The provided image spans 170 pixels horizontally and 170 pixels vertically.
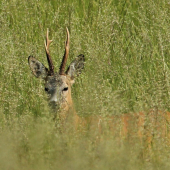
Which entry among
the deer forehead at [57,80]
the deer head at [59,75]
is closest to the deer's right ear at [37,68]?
the deer head at [59,75]

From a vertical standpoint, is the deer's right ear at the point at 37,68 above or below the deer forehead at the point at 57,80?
above

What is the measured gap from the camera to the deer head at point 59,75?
15.9ft

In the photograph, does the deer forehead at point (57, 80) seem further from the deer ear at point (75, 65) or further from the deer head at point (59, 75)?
the deer ear at point (75, 65)

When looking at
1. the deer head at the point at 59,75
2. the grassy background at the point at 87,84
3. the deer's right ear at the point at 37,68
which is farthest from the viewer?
the deer's right ear at the point at 37,68

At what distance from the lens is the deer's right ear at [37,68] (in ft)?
17.2

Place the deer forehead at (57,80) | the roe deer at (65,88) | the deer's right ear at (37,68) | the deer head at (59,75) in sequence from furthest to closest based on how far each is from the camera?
1. the deer's right ear at (37,68)
2. the deer forehead at (57,80)
3. the deer head at (59,75)
4. the roe deer at (65,88)

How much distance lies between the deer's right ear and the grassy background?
0.21 feet

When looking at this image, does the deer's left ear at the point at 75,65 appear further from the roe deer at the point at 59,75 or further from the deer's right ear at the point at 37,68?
the deer's right ear at the point at 37,68

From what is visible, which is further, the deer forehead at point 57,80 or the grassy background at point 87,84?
the deer forehead at point 57,80

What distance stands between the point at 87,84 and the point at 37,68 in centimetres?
141

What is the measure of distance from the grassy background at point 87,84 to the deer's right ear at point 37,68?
7 cm

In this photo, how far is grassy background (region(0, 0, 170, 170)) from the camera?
3254mm

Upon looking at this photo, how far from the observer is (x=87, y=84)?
398 centimetres

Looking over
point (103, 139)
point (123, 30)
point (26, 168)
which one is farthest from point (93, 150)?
point (123, 30)
